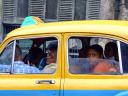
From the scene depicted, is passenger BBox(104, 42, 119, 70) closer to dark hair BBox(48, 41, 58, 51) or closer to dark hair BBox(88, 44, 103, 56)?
dark hair BBox(88, 44, 103, 56)

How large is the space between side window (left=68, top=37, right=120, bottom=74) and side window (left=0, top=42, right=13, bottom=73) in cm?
66

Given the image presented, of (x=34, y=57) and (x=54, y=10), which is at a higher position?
(x=54, y=10)

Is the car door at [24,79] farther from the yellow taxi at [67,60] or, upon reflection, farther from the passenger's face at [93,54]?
the passenger's face at [93,54]

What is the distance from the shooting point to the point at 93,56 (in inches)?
208

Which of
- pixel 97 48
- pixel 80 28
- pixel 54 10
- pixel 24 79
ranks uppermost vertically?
pixel 54 10

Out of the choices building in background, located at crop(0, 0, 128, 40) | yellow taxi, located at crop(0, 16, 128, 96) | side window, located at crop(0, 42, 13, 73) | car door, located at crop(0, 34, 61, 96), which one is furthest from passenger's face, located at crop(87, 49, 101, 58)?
building in background, located at crop(0, 0, 128, 40)

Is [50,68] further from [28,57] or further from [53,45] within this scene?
[28,57]

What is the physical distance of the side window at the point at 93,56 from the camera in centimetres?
516

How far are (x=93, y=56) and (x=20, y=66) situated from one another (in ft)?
2.59

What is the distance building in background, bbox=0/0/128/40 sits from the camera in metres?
15.0

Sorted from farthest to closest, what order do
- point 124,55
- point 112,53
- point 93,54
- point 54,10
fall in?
1. point 54,10
2. point 93,54
3. point 112,53
4. point 124,55

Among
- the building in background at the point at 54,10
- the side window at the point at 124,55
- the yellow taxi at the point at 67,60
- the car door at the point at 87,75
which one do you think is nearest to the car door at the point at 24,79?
the yellow taxi at the point at 67,60

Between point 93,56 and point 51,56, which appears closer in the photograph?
point 93,56

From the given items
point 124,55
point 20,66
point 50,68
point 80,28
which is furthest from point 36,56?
point 124,55
